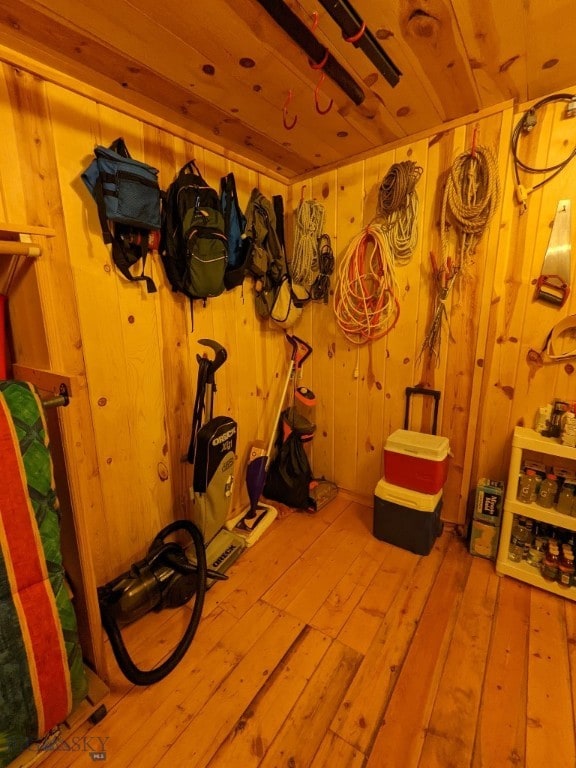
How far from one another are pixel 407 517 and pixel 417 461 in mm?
325

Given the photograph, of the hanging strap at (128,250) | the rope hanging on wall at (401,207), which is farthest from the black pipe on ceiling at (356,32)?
the hanging strap at (128,250)

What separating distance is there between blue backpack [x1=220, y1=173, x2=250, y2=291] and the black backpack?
13cm

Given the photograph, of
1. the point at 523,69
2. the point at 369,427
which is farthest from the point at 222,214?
the point at 369,427

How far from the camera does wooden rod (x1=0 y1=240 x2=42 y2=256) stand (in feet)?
2.91

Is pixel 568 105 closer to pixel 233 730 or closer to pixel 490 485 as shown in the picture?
pixel 490 485

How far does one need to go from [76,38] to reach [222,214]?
0.81m

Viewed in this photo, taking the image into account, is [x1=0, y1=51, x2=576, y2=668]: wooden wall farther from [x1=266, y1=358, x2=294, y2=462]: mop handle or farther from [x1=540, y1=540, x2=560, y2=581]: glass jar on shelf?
[x1=540, y1=540, x2=560, y2=581]: glass jar on shelf

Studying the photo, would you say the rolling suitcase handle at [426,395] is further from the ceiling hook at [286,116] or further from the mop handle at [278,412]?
the ceiling hook at [286,116]

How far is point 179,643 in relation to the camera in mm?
1386

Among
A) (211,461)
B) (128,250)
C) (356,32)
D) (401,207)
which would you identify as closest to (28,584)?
(211,461)

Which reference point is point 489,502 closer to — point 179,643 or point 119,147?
point 179,643

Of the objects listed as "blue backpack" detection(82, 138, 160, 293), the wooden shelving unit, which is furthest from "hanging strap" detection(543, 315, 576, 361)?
"blue backpack" detection(82, 138, 160, 293)

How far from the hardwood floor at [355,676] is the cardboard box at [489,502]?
25 cm

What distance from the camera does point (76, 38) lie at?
1144mm
